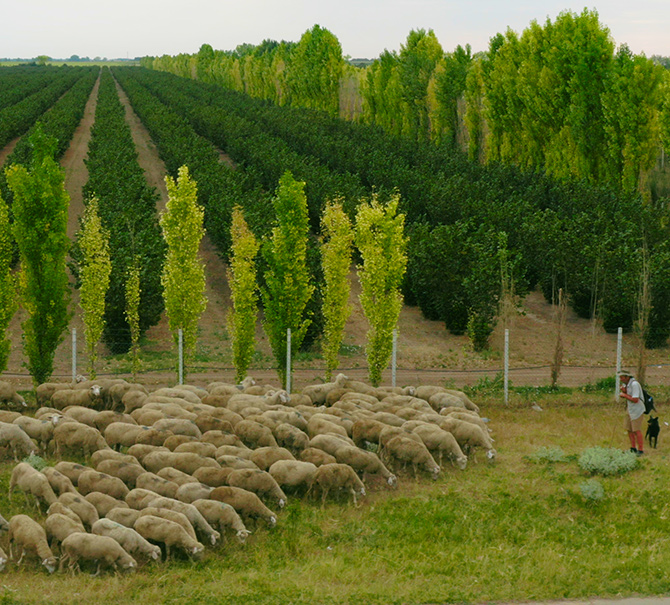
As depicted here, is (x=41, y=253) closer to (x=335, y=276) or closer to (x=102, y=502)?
(x=335, y=276)

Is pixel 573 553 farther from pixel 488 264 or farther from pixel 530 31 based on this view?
pixel 530 31

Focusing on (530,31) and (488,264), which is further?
(530,31)

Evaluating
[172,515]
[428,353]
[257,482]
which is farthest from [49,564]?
[428,353]

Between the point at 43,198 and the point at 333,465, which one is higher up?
the point at 43,198

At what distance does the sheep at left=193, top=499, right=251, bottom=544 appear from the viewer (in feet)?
51.2

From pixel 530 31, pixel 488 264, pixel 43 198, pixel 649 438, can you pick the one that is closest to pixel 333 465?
pixel 649 438

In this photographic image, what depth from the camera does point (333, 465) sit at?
57.0ft

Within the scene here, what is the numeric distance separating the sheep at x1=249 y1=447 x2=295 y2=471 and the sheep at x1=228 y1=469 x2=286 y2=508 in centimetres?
87

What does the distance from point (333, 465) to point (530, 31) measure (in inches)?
2428

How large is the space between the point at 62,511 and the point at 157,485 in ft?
6.48

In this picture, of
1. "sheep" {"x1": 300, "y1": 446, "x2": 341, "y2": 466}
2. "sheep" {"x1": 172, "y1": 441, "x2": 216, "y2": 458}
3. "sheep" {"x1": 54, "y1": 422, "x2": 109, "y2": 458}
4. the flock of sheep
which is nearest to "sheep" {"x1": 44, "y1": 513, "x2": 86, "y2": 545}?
the flock of sheep

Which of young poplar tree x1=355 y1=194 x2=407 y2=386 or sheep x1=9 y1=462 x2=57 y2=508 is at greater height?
young poplar tree x1=355 y1=194 x2=407 y2=386

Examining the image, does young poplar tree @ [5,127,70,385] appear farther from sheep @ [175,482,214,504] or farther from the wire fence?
sheep @ [175,482,214,504]

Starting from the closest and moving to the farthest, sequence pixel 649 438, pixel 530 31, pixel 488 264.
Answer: pixel 649 438, pixel 488 264, pixel 530 31
